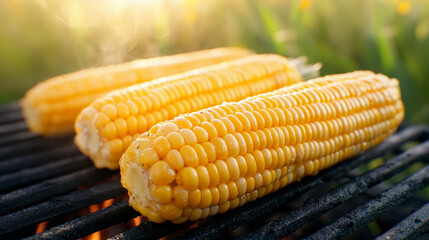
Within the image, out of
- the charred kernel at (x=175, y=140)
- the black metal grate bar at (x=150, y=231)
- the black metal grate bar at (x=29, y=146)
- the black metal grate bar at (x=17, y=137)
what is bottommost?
the black metal grate bar at (x=150, y=231)

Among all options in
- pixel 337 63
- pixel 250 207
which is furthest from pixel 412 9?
pixel 250 207

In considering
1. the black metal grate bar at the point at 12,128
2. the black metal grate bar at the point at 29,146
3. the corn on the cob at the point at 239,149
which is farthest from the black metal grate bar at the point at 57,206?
the black metal grate bar at the point at 12,128

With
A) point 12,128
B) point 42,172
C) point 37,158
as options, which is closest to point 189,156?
point 42,172

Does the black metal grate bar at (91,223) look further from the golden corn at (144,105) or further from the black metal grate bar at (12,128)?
the black metal grate bar at (12,128)

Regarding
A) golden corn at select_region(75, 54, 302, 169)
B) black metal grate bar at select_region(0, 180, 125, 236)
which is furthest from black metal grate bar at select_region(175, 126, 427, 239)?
golden corn at select_region(75, 54, 302, 169)

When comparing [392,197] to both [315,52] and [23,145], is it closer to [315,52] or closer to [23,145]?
[315,52]

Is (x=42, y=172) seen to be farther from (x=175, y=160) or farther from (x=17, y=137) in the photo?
(x=175, y=160)

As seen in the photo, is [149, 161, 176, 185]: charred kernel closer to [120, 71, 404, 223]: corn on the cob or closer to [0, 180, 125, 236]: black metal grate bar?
[120, 71, 404, 223]: corn on the cob
